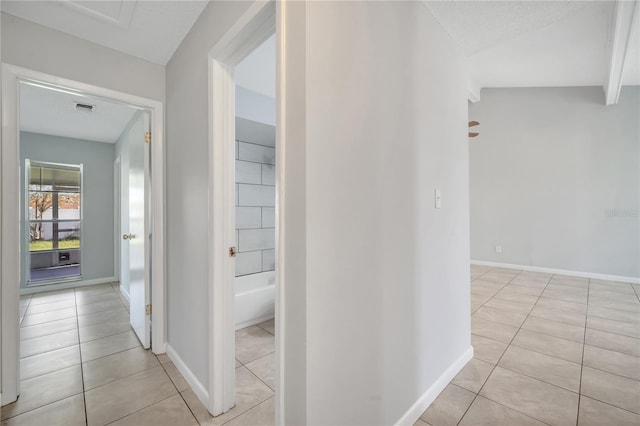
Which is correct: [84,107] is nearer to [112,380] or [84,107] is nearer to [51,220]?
[51,220]

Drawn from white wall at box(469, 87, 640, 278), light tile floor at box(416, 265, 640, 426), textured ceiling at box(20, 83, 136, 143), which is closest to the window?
textured ceiling at box(20, 83, 136, 143)

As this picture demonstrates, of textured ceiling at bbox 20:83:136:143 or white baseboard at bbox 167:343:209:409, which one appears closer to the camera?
white baseboard at bbox 167:343:209:409

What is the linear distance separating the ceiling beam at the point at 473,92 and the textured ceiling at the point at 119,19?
177 inches

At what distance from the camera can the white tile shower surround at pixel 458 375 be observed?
60.8 inches

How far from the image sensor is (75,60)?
6.13ft

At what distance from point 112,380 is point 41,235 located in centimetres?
409

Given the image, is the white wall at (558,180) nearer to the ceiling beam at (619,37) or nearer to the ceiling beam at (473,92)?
the ceiling beam at (473,92)

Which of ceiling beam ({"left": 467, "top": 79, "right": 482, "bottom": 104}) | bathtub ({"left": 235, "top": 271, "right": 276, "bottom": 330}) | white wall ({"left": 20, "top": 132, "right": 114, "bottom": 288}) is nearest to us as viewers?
bathtub ({"left": 235, "top": 271, "right": 276, "bottom": 330})

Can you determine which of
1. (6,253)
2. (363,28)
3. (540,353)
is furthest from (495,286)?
(6,253)

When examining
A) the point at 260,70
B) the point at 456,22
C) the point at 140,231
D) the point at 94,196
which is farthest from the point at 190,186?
the point at 94,196

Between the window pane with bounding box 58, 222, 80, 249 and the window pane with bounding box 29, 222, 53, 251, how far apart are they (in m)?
0.12

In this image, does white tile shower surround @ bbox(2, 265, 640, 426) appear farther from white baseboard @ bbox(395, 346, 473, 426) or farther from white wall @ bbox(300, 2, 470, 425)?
white wall @ bbox(300, 2, 470, 425)

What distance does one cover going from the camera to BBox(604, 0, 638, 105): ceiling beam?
2.16m

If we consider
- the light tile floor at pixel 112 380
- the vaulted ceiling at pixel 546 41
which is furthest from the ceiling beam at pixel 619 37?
the light tile floor at pixel 112 380
